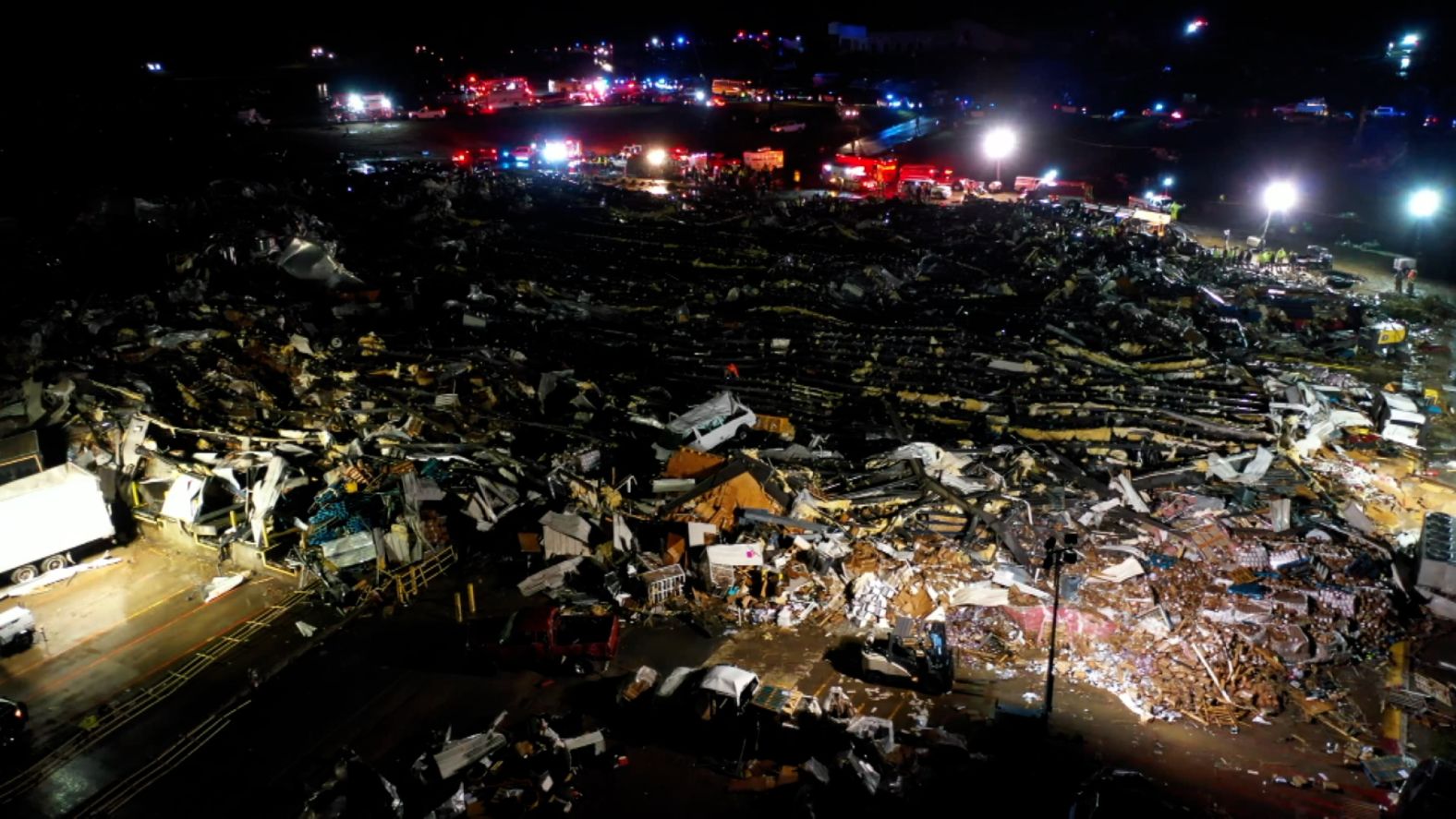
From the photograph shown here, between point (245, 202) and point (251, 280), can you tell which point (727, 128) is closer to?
point (245, 202)

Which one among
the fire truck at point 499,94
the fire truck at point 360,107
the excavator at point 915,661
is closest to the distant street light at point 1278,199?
the excavator at point 915,661

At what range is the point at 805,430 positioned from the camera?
18234 mm

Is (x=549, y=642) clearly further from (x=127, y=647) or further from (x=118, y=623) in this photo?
(x=118, y=623)

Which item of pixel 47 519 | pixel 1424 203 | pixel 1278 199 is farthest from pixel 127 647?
pixel 1424 203

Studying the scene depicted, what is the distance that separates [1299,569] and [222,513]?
67.1ft

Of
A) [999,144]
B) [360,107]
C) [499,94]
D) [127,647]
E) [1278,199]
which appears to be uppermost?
[499,94]

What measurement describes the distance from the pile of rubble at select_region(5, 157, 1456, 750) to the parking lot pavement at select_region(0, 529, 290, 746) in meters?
0.91

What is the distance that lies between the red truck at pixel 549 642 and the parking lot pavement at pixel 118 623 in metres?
5.13

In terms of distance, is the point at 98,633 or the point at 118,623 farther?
the point at 118,623

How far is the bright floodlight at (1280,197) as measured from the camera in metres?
36.7

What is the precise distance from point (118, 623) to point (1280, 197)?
48541 mm

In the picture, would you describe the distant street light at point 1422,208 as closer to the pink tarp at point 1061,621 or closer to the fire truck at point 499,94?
the pink tarp at point 1061,621

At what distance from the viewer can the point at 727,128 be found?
63.0 meters

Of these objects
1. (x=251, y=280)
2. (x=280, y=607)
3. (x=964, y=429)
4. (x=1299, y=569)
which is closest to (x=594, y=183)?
(x=251, y=280)
